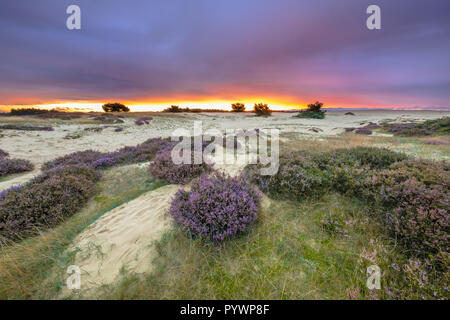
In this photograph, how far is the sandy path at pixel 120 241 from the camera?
2.59 meters

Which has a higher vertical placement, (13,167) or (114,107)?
(114,107)

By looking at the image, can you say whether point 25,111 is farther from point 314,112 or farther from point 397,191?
point 314,112

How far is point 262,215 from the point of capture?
3.39m

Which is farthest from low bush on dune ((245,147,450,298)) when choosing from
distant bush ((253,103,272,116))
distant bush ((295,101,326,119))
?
distant bush ((253,103,272,116))

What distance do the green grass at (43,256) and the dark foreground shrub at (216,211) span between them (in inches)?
77.4

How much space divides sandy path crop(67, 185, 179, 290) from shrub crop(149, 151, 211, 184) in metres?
0.98

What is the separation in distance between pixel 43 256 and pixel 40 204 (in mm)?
1612

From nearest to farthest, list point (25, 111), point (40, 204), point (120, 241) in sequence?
point (120, 241)
point (40, 204)
point (25, 111)

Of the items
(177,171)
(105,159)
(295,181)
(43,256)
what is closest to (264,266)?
(295,181)

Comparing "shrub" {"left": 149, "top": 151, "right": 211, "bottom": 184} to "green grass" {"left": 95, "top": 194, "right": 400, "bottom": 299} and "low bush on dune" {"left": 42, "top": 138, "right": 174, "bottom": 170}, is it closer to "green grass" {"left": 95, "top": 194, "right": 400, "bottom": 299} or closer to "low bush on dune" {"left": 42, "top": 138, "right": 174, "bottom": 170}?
"green grass" {"left": 95, "top": 194, "right": 400, "bottom": 299}

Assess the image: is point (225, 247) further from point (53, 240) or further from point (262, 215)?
point (53, 240)

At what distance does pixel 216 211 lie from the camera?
2.95 m

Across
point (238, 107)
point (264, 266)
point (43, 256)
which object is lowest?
point (43, 256)
